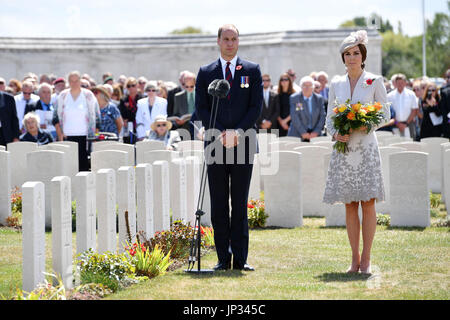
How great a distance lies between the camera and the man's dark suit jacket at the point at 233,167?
8977mm

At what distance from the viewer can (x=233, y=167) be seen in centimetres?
896

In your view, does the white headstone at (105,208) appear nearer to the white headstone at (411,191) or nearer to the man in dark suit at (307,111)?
the white headstone at (411,191)

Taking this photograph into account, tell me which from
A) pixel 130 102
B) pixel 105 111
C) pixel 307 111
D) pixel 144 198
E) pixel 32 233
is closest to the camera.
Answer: pixel 32 233

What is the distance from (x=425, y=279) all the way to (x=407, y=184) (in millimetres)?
4110

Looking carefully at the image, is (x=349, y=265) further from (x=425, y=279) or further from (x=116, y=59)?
(x=116, y=59)

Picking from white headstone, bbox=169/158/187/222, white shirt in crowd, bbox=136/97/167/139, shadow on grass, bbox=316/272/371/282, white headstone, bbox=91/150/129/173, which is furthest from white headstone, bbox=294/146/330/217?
shadow on grass, bbox=316/272/371/282

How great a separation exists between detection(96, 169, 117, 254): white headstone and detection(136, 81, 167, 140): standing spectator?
9.48m

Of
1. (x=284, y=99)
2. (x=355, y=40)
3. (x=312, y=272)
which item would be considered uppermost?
(x=355, y=40)

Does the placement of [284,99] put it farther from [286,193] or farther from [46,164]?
[46,164]

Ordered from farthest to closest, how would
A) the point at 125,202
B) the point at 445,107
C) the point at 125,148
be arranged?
the point at 445,107 → the point at 125,148 → the point at 125,202

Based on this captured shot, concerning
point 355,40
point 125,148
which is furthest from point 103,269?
point 125,148

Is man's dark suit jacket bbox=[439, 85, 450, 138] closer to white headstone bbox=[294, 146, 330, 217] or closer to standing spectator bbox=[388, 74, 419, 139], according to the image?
standing spectator bbox=[388, 74, 419, 139]

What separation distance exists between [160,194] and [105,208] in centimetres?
167

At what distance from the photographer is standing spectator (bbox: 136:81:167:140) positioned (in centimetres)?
1831
